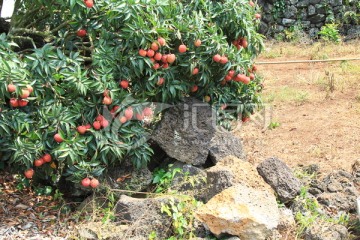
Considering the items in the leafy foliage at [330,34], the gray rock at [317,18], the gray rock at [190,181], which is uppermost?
the gray rock at [317,18]

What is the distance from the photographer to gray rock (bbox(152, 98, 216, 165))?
176 inches

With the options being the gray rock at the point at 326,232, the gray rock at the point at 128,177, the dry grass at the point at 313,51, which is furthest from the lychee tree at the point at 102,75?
the dry grass at the point at 313,51

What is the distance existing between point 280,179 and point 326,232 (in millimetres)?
559

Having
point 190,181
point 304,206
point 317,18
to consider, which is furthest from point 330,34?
point 190,181

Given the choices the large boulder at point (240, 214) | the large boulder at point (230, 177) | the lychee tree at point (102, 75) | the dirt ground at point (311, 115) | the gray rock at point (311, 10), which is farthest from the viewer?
the gray rock at point (311, 10)

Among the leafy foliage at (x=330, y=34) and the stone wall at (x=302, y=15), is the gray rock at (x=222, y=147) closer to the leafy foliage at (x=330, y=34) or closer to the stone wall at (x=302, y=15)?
the leafy foliage at (x=330, y=34)

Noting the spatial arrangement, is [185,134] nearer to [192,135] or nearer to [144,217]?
[192,135]

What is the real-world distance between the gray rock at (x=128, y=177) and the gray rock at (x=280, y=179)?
892 millimetres

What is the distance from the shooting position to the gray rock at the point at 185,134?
4469mm

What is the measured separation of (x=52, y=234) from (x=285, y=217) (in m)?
1.66

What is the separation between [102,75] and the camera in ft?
12.8

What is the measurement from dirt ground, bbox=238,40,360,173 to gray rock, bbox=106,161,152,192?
1249 mm

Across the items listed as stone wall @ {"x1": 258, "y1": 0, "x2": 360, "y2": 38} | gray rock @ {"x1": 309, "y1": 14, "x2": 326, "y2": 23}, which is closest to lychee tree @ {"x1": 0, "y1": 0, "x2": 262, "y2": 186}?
stone wall @ {"x1": 258, "y1": 0, "x2": 360, "y2": 38}

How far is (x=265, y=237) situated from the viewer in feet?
12.4
